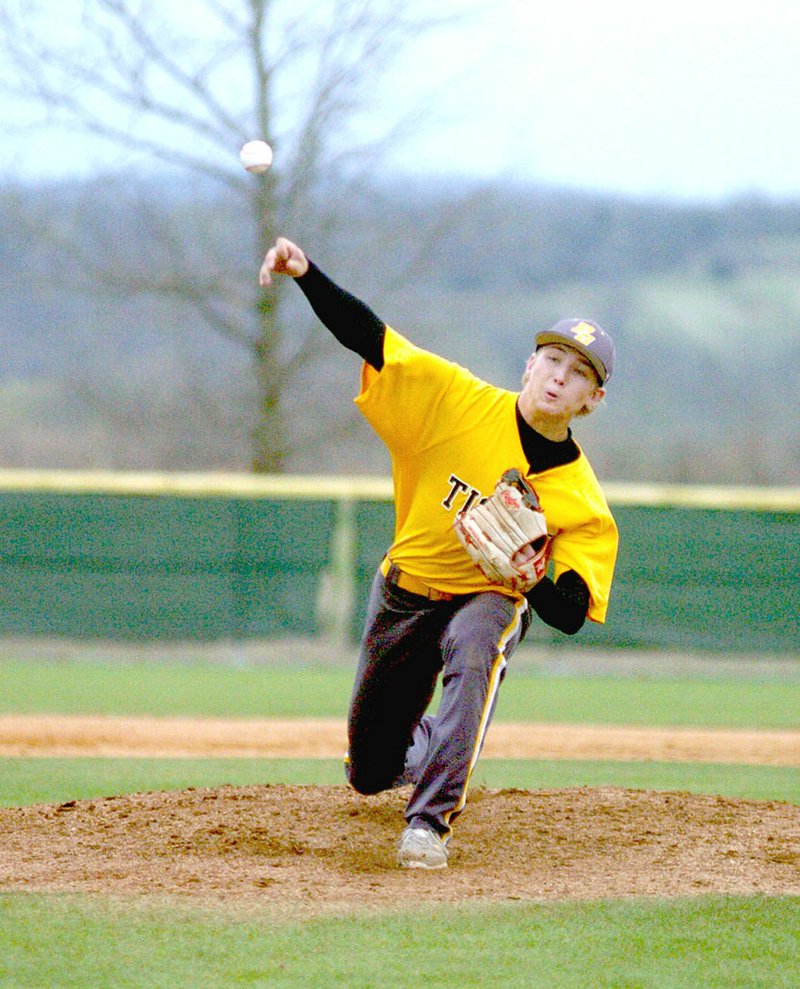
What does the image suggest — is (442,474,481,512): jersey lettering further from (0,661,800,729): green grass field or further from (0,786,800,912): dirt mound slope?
(0,661,800,729): green grass field

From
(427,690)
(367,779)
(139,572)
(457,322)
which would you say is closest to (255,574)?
(139,572)

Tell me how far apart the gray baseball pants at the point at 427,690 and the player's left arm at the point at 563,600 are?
4.7 inches

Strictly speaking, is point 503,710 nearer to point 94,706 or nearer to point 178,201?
point 94,706

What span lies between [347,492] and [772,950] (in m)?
9.95

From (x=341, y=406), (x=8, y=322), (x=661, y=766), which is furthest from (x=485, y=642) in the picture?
(x=8, y=322)

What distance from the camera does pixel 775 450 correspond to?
29812 mm

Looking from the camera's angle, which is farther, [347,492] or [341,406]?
[341,406]

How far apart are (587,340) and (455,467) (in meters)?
0.52

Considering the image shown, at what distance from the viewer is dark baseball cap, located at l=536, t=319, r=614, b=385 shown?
4.08 meters

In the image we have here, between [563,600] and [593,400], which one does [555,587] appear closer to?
[563,600]

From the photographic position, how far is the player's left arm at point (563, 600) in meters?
4.03

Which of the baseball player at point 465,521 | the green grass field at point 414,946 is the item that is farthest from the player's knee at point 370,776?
the green grass field at point 414,946

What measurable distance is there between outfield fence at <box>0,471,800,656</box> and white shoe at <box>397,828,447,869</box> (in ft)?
28.5

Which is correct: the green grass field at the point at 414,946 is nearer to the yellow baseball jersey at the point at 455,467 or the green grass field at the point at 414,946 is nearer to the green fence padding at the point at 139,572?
the yellow baseball jersey at the point at 455,467
